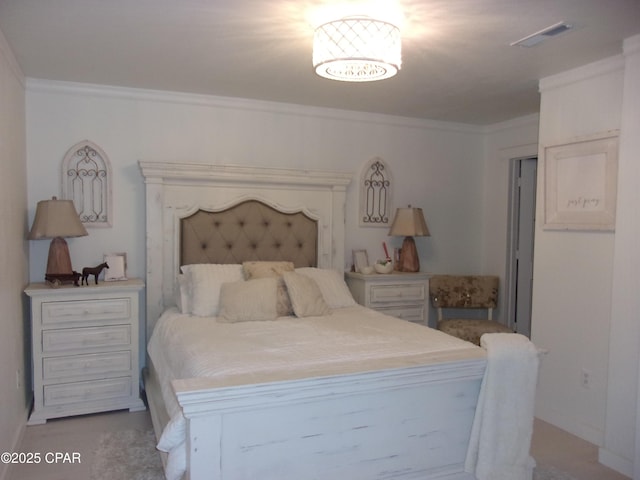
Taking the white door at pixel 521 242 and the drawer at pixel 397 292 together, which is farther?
the white door at pixel 521 242

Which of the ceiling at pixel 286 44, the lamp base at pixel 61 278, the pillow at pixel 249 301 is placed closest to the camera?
the ceiling at pixel 286 44

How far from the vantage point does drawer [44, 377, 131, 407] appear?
300cm

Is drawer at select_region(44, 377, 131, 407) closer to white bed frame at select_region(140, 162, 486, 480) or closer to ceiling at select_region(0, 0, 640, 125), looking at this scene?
white bed frame at select_region(140, 162, 486, 480)

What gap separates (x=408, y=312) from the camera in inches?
159

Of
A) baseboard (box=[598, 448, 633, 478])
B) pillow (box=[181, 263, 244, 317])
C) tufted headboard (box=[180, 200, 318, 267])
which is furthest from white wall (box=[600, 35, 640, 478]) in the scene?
pillow (box=[181, 263, 244, 317])

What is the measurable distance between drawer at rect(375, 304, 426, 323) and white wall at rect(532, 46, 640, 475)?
975mm

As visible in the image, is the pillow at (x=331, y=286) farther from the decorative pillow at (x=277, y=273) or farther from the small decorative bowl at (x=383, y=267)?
the small decorative bowl at (x=383, y=267)

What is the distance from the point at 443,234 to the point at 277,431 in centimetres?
312

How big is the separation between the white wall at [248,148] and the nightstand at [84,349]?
1.46 ft

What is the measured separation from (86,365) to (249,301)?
3.65 feet

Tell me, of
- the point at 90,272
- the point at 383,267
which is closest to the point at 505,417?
the point at 383,267

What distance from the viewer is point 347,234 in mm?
4180

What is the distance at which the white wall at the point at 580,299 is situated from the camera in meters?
2.65

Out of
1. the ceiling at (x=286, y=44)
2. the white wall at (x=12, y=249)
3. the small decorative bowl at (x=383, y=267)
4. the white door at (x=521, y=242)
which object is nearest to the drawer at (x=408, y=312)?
the small decorative bowl at (x=383, y=267)
